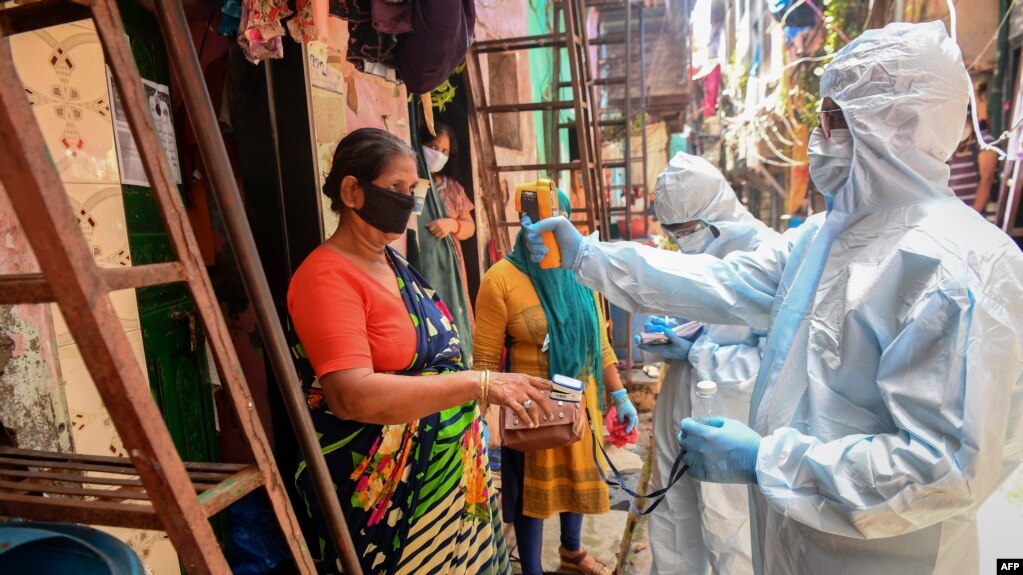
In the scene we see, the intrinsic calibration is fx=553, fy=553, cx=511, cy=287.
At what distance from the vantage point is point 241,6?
1.58m

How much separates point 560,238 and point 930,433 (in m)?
1.40

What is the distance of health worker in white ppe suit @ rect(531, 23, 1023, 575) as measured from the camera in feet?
3.93

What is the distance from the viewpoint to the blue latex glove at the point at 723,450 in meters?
1.51

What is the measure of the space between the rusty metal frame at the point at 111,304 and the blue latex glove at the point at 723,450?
1.12 metres

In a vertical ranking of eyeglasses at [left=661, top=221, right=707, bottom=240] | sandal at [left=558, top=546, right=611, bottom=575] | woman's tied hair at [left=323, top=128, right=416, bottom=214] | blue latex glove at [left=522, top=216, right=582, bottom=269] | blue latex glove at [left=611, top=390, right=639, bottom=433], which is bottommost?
sandal at [left=558, top=546, right=611, bottom=575]

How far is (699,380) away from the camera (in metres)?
2.63

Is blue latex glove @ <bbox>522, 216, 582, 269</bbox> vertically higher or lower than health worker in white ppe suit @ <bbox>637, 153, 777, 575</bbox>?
higher

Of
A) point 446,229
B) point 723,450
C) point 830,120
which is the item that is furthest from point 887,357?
point 446,229

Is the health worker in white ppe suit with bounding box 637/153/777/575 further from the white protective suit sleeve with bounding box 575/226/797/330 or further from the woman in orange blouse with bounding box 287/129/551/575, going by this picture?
the woman in orange blouse with bounding box 287/129/551/575

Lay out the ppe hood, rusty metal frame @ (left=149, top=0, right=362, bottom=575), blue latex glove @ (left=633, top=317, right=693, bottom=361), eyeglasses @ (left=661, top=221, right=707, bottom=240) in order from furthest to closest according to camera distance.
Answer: eyeglasses @ (left=661, top=221, right=707, bottom=240) → blue latex glove @ (left=633, top=317, right=693, bottom=361) → the ppe hood → rusty metal frame @ (left=149, top=0, right=362, bottom=575)

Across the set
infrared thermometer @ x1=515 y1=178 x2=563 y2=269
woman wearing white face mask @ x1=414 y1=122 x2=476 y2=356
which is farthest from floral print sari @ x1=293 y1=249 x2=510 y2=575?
woman wearing white face mask @ x1=414 y1=122 x2=476 y2=356

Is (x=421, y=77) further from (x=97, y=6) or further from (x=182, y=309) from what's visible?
(x=182, y=309)

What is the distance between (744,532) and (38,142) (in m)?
2.91

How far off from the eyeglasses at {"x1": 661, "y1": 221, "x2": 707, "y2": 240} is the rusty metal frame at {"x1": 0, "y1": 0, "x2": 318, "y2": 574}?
256 centimetres
